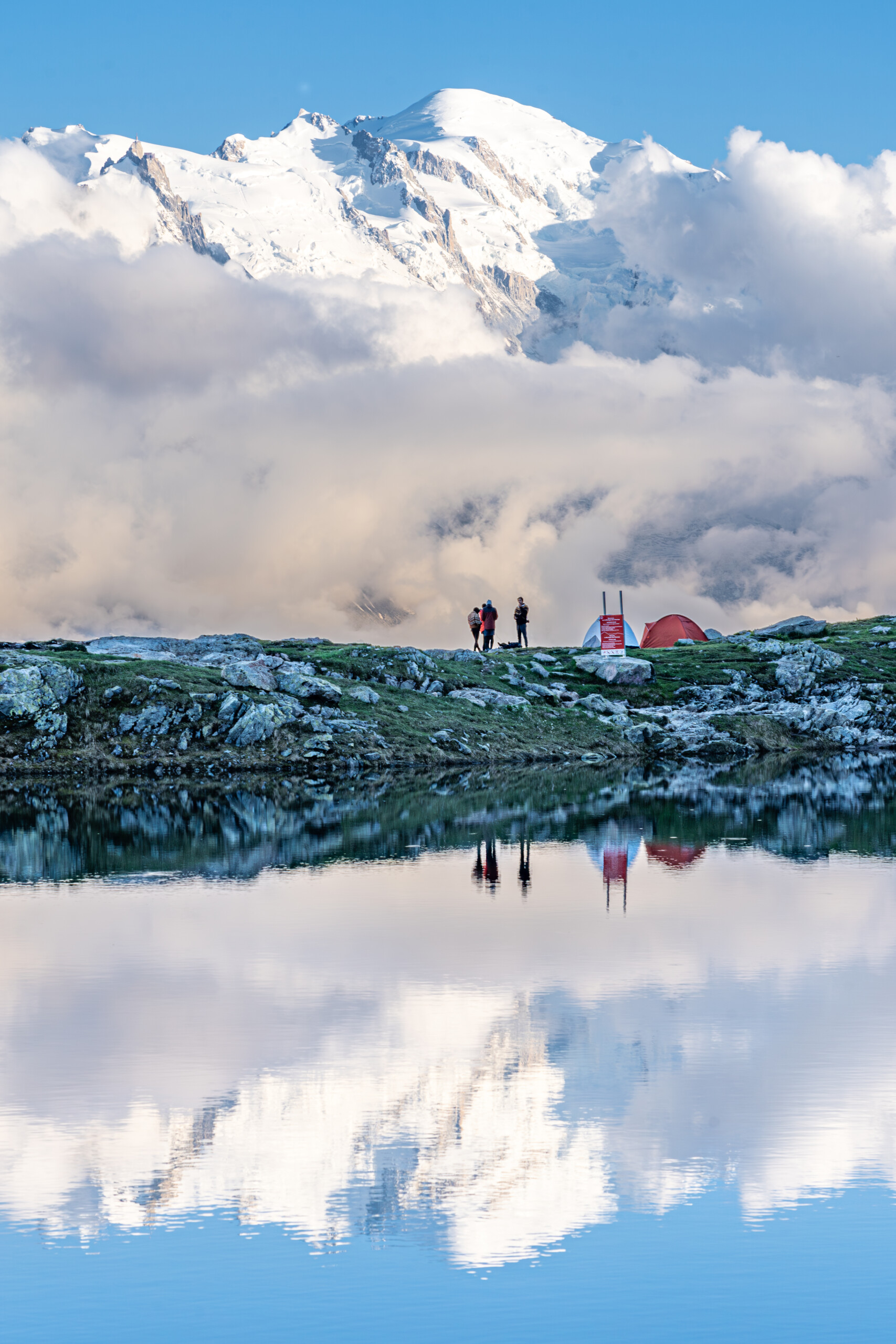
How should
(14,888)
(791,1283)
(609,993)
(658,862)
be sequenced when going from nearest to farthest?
1. (791,1283)
2. (609,993)
3. (14,888)
4. (658,862)

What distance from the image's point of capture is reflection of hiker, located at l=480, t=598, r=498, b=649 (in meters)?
110

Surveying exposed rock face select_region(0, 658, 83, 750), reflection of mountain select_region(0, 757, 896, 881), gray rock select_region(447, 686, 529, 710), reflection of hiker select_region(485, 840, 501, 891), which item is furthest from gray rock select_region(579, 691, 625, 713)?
reflection of hiker select_region(485, 840, 501, 891)

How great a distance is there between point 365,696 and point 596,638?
126ft

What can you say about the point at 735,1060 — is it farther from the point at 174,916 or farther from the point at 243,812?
the point at 243,812

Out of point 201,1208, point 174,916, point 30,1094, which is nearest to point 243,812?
point 174,916

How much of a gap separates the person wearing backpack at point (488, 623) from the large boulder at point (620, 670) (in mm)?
8439

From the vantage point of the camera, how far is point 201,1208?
44.7ft

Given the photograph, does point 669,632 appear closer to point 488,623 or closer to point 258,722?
point 488,623

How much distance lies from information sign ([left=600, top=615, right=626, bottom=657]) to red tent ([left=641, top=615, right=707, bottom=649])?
31.6m

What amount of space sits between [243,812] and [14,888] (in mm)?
19586

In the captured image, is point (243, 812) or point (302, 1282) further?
point (243, 812)

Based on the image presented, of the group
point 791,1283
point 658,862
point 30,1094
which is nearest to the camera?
point 791,1283

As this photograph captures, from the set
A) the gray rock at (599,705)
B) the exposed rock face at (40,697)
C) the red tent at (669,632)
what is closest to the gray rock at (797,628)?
the red tent at (669,632)

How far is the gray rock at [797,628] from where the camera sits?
142 metres
